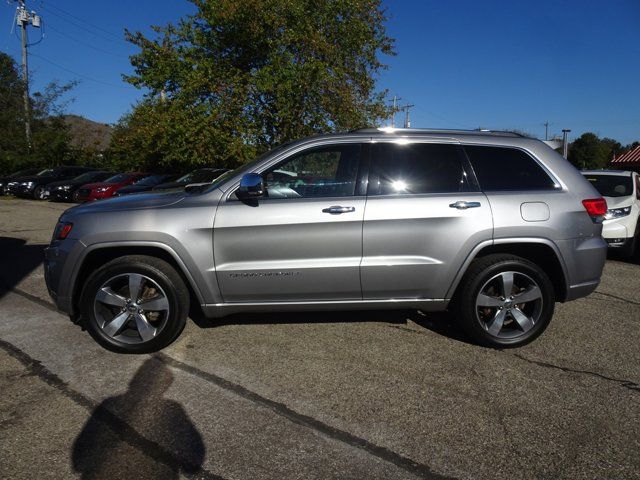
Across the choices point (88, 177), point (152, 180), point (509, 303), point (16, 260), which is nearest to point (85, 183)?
point (88, 177)

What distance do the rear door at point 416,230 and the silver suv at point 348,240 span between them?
0.01m

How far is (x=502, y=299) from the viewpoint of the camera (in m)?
4.14

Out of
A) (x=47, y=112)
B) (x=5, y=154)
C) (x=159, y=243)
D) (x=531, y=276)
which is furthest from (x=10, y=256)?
(x=47, y=112)

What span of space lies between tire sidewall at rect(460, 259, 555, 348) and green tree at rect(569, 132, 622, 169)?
7244cm

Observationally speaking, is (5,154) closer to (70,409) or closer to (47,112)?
(47,112)

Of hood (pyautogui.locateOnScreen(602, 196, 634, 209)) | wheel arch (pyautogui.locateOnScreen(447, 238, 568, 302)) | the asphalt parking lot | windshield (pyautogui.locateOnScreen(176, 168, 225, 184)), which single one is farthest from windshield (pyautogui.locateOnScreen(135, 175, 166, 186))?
wheel arch (pyautogui.locateOnScreen(447, 238, 568, 302))

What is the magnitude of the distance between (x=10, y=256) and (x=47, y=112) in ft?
103

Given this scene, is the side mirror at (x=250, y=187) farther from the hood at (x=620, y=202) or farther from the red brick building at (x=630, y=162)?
the red brick building at (x=630, y=162)

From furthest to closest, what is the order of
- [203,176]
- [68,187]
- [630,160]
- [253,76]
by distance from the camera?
[630,160], [68,187], [253,76], [203,176]

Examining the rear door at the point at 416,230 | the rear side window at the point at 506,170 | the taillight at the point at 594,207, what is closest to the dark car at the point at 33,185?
the rear door at the point at 416,230

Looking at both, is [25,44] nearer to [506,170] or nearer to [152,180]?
[152,180]

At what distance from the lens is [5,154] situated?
32.0 metres

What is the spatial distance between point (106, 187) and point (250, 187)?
16874 mm

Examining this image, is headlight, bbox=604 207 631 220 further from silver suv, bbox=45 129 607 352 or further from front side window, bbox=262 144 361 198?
front side window, bbox=262 144 361 198
